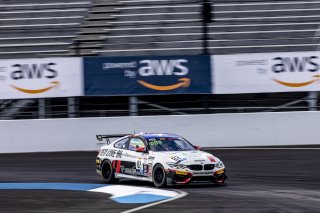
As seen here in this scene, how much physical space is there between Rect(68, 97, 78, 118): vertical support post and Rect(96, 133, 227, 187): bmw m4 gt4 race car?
7918 millimetres

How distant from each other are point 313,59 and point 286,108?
1966 mm

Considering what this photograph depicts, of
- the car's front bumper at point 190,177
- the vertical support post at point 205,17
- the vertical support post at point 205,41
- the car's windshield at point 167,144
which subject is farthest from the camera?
the vertical support post at point 205,41

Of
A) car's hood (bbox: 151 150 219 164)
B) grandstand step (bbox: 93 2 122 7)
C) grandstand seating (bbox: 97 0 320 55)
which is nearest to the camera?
car's hood (bbox: 151 150 219 164)

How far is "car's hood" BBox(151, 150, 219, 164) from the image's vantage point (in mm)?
15133

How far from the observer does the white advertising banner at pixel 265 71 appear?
81.1 feet

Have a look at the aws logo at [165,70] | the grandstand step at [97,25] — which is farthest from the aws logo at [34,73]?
the grandstand step at [97,25]

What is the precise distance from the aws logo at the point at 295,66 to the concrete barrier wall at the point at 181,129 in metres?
1.15

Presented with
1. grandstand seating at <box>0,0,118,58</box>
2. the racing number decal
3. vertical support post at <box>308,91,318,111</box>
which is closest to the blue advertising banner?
grandstand seating at <box>0,0,118,58</box>

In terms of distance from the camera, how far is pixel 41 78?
25.4 m

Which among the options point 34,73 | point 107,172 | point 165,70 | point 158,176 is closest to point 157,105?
point 165,70

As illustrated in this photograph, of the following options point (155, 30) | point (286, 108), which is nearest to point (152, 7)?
point (155, 30)

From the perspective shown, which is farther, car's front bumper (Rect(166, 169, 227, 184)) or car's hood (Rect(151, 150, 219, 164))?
car's hood (Rect(151, 150, 219, 164))

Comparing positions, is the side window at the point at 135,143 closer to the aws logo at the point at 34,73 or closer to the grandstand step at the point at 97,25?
the aws logo at the point at 34,73

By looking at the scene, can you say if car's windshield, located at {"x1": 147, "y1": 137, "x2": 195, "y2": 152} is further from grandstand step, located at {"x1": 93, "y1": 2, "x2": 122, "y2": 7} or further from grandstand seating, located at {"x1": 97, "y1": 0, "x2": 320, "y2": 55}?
grandstand step, located at {"x1": 93, "y1": 2, "x2": 122, "y2": 7}
